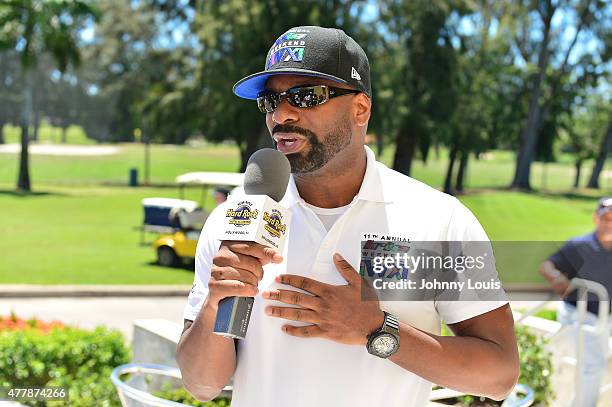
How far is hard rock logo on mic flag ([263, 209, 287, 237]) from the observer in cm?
201

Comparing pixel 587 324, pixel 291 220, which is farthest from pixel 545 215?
pixel 291 220

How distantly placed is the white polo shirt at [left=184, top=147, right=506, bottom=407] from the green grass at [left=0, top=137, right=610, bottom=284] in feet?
1.79

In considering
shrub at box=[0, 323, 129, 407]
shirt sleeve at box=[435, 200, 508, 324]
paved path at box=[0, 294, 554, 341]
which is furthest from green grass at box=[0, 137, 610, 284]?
shrub at box=[0, 323, 129, 407]

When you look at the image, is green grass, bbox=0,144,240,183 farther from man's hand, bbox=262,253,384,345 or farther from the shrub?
man's hand, bbox=262,253,384,345

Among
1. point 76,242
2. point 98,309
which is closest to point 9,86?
point 76,242

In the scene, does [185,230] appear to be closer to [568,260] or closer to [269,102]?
[568,260]

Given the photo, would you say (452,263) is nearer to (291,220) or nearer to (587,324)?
(291,220)

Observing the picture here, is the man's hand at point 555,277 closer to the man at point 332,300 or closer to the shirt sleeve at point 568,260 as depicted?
the shirt sleeve at point 568,260

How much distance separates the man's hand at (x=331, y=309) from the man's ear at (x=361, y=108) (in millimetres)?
523

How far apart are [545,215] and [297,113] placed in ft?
115

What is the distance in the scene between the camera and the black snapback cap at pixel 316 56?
2238mm

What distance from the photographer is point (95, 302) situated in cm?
1355

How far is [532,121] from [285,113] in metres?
54.6

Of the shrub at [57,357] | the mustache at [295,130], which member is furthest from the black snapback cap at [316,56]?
the shrub at [57,357]
